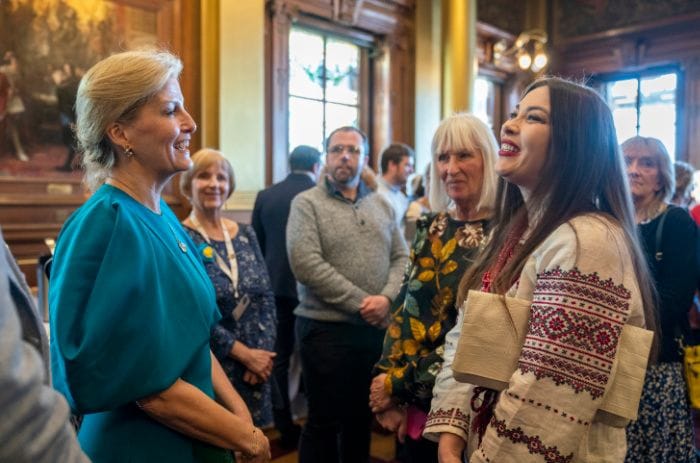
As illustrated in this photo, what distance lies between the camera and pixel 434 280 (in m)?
1.76

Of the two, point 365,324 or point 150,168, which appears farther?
point 365,324

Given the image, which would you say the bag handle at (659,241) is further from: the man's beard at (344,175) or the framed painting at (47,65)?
the framed painting at (47,65)

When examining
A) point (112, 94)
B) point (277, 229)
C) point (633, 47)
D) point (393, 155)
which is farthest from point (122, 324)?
point (633, 47)

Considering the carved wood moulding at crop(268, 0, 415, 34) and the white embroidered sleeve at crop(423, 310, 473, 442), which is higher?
the carved wood moulding at crop(268, 0, 415, 34)

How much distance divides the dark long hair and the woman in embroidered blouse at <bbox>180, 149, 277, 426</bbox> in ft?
4.27

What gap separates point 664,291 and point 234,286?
63.5 inches

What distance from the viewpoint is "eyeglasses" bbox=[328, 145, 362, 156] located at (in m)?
2.69

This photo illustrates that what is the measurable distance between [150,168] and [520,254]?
86cm

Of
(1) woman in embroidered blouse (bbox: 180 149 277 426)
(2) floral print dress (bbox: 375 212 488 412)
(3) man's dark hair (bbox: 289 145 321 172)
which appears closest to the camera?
(2) floral print dress (bbox: 375 212 488 412)

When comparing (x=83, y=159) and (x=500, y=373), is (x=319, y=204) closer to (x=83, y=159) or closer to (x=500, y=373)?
(x=83, y=159)

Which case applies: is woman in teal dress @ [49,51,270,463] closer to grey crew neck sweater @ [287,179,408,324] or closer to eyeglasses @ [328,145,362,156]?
grey crew neck sweater @ [287,179,408,324]

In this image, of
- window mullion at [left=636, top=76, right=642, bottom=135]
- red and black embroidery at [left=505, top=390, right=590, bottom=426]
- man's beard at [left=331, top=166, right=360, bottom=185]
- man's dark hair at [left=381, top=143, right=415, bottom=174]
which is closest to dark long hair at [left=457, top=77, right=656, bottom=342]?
red and black embroidery at [left=505, top=390, right=590, bottom=426]

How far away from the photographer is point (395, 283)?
8.55 feet

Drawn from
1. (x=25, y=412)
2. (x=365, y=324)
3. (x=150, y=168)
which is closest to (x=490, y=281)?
(x=150, y=168)
